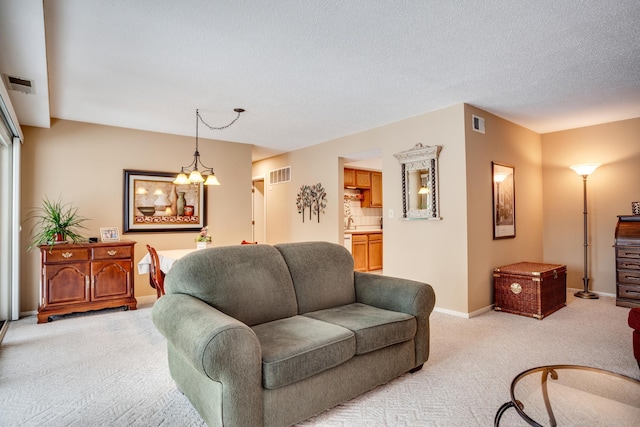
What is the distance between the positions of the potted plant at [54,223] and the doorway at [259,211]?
3.36 meters

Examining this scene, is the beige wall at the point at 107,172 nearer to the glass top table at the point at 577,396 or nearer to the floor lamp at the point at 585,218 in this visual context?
the glass top table at the point at 577,396

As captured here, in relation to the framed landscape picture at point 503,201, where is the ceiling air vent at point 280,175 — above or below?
above

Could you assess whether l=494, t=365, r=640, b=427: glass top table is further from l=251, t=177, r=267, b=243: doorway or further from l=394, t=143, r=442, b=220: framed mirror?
Result: l=251, t=177, r=267, b=243: doorway

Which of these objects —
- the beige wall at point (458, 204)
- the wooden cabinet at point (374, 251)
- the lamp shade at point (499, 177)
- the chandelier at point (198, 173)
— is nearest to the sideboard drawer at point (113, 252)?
the chandelier at point (198, 173)

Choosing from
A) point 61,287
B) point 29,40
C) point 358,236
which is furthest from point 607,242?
point 61,287

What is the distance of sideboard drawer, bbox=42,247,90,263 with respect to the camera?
388 cm

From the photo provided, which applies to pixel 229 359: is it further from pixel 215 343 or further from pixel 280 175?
pixel 280 175

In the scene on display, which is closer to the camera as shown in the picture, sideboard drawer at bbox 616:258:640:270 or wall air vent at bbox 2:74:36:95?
wall air vent at bbox 2:74:36:95

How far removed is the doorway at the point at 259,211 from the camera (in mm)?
7438

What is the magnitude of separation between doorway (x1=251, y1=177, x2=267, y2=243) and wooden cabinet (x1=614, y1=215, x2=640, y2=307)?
18.7 feet

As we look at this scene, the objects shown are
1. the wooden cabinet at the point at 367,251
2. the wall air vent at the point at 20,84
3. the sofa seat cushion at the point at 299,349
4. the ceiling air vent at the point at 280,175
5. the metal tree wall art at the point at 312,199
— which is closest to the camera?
the sofa seat cushion at the point at 299,349

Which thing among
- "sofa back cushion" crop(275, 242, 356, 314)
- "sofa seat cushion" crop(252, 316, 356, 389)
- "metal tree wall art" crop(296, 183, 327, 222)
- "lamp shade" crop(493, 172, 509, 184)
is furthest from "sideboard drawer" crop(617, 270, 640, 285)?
"sofa seat cushion" crop(252, 316, 356, 389)

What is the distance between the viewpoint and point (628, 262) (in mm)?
4320

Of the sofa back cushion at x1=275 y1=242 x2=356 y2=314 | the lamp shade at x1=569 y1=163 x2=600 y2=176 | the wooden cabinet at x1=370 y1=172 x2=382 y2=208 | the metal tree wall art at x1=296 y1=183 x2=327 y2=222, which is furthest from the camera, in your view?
the wooden cabinet at x1=370 y1=172 x2=382 y2=208
